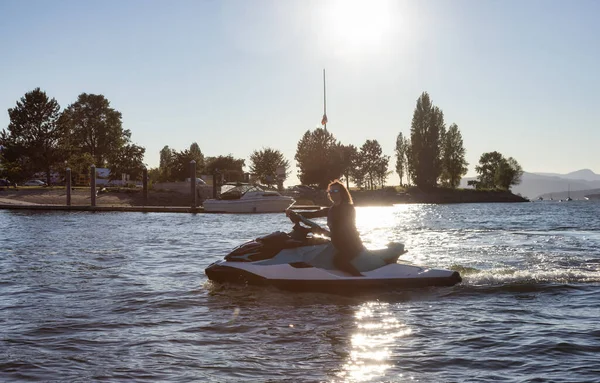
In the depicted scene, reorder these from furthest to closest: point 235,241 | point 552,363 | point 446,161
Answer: point 446,161 < point 235,241 < point 552,363

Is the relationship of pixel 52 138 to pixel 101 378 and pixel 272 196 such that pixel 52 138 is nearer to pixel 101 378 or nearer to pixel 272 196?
pixel 272 196

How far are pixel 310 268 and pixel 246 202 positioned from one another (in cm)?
4211

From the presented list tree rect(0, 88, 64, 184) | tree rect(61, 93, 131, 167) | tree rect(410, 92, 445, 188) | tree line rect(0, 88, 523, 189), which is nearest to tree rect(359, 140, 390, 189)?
tree line rect(0, 88, 523, 189)

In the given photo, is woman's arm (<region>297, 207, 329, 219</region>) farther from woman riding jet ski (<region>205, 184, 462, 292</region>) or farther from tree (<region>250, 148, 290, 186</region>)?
tree (<region>250, 148, 290, 186</region>)

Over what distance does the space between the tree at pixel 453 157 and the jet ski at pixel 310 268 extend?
387 ft

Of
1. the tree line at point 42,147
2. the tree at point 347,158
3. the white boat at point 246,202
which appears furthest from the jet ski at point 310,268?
the tree at point 347,158

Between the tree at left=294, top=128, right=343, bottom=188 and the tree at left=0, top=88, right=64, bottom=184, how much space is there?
40.8 m

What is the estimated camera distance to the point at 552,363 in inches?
273

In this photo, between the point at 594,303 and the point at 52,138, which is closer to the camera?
the point at 594,303

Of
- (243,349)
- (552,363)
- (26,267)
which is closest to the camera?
(552,363)

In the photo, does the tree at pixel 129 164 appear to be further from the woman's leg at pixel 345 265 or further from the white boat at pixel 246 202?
the woman's leg at pixel 345 265

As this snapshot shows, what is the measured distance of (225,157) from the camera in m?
103

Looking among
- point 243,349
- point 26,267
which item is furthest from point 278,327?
point 26,267

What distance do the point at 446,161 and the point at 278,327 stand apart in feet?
411
